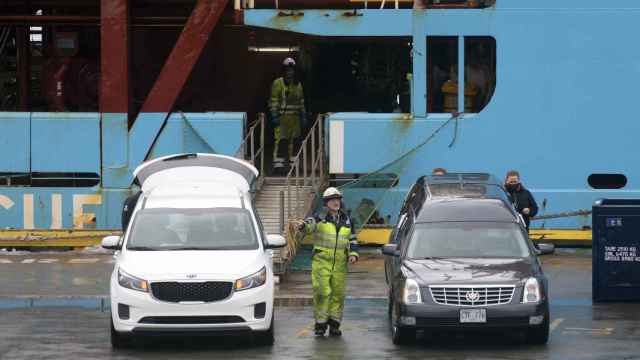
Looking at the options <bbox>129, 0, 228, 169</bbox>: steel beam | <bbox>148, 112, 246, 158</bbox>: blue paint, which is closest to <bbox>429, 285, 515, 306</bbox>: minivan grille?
<bbox>148, 112, 246, 158</bbox>: blue paint

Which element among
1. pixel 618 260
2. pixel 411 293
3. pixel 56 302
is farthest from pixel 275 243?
pixel 618 260

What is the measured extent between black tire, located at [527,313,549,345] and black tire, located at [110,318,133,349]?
14.0ft

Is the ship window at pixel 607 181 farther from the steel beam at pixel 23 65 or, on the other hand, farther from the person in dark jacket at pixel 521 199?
the steel beam at pixel 23 65

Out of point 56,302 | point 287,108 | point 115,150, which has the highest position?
point 287,108

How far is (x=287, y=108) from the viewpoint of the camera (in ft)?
82.8

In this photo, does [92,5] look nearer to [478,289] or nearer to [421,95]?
[421,95]

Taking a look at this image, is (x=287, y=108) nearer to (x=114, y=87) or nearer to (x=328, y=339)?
(x=114, y=87)

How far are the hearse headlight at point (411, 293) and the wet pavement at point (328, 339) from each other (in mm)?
540

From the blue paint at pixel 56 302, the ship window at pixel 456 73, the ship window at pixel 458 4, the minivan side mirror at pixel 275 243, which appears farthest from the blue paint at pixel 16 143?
the minivan side mirror at pixel 275 243

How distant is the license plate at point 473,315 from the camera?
14562 mm

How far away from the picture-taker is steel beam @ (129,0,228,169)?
2522 cm

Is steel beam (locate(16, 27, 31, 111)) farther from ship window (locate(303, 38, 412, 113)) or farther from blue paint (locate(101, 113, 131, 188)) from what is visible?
ship window (locate(303, 38, 412, 113))

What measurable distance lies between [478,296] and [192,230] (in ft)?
11.2

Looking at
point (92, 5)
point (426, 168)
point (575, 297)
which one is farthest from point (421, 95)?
point (92, 5)
